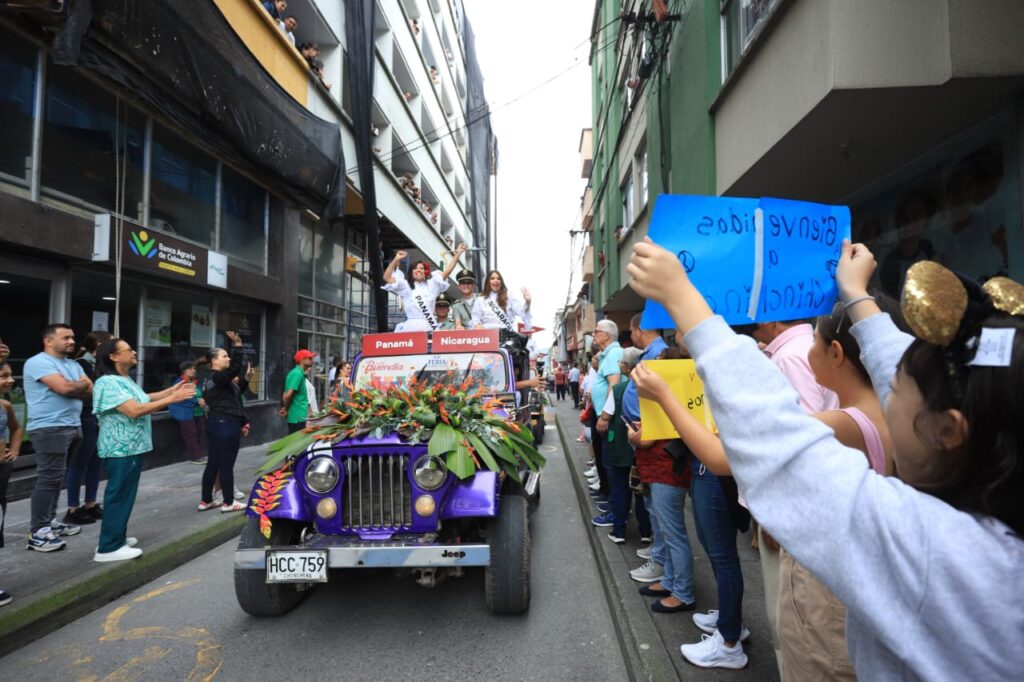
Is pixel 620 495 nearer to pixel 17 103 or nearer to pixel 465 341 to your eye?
pixel 465 341

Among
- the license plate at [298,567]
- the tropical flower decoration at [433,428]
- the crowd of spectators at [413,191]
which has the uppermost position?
the crowd of spectators at [413,191]

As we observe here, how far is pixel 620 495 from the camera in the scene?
482 centimetres

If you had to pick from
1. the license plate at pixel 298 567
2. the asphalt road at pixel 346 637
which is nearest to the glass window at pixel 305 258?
the asphalt road at pixel 346 637

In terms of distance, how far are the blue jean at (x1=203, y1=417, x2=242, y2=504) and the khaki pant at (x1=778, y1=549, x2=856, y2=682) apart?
568cm

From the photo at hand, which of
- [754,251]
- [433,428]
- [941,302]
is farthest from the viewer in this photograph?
[433,428]

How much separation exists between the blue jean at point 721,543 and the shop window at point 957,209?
295 cm

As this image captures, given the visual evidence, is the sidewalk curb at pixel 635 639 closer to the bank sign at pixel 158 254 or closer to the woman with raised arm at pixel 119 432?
the woman with raised arm at pixel 119 432

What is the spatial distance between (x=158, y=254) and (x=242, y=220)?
314 centimetres

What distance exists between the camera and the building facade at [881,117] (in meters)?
3.67

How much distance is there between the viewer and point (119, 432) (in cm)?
415

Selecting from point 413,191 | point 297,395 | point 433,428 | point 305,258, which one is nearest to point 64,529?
point 297,395

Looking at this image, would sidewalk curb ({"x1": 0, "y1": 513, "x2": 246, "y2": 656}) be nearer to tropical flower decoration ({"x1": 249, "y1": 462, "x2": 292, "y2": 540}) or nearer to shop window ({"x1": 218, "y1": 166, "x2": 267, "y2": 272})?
tropical flower decoration ({"x1": 249, "y1": 462, "x2": 292, "y2": 540})

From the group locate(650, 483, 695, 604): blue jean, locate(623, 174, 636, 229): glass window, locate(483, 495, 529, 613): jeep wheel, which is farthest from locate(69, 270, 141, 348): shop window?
locate(623, 174, 636, 229): glass window

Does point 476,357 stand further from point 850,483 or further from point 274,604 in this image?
point 850,483
